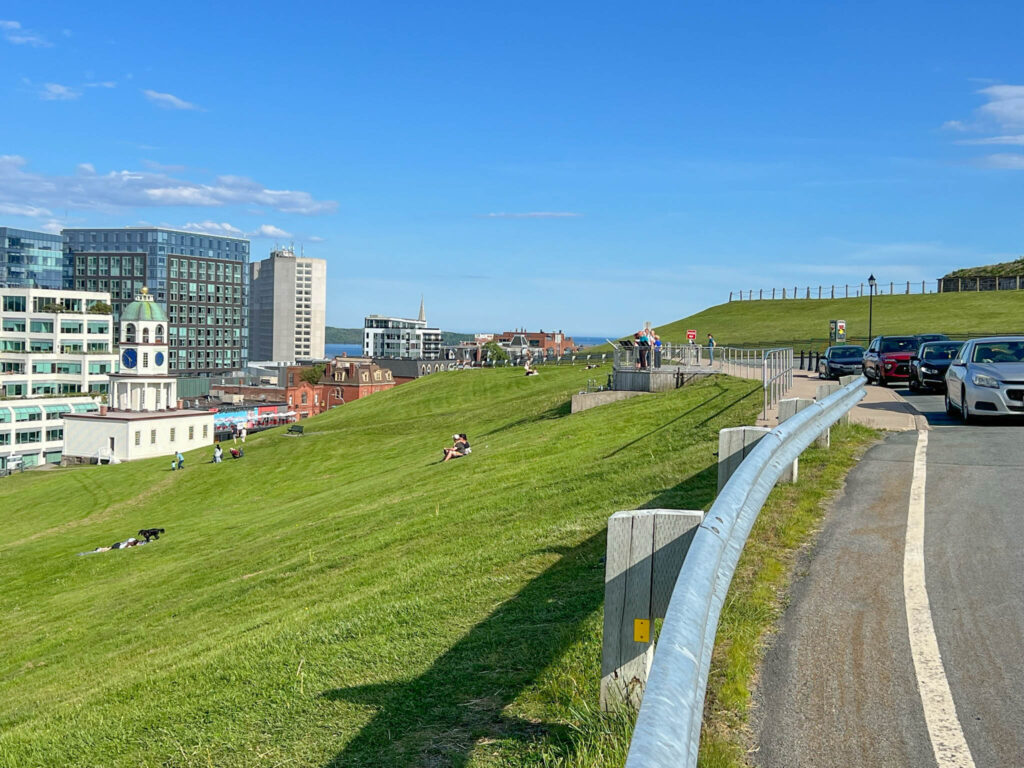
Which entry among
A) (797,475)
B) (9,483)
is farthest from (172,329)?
(797,475)

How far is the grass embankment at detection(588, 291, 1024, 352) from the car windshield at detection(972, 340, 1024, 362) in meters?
52.0

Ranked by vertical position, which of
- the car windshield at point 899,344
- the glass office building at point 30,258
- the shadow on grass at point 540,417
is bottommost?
the shadow on grass at point 540,417

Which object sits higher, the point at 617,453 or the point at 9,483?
the point at 617,453

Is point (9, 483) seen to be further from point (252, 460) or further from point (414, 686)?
point (414, 686)

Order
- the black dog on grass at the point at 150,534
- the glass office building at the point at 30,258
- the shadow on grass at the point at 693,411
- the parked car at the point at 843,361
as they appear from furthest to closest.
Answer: the glass office building at the point at 30,258 → the parked car at the point at 843,361 → the black dog on grass at the point at 150,534 → the shadow on grass at the point at 693,411

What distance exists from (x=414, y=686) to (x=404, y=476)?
2020 centimetres

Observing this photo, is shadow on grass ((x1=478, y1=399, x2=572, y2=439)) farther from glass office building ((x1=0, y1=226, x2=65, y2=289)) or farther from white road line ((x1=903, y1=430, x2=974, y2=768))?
glass office building ((x1=0, y1=226, x2=65, y2=289))

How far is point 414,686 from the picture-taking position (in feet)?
18.5

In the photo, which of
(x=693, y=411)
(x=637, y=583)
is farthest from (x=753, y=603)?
(x=693, y=411)

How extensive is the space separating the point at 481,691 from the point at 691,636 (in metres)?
2.49

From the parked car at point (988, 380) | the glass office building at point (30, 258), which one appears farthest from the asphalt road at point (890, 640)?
the glass office building at point (30, 258)

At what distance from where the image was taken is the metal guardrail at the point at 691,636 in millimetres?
2525

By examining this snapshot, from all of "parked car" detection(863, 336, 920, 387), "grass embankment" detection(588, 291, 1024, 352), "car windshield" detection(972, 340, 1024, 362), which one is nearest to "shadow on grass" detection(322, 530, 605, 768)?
"car windshield" detection(972, 340, 1024, 362)

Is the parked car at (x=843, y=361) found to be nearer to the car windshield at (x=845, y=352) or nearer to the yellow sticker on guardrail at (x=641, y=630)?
the car windshield at (x=845, y=352)
